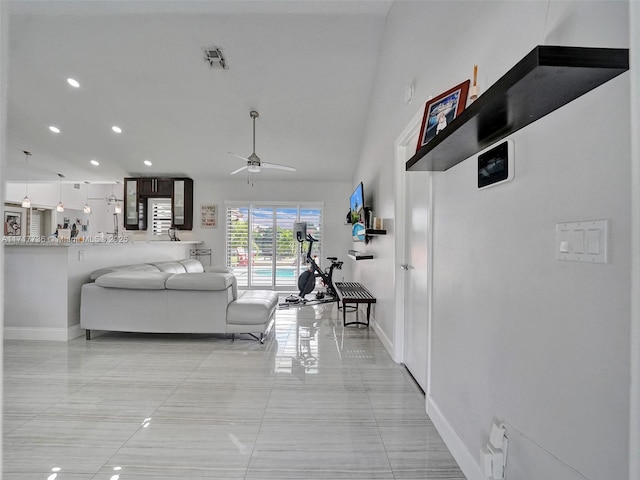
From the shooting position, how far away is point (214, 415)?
215 centimetres

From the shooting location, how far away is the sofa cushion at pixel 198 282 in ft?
11.8

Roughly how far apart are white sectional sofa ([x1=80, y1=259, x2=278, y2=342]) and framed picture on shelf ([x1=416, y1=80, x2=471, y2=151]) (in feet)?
8.37

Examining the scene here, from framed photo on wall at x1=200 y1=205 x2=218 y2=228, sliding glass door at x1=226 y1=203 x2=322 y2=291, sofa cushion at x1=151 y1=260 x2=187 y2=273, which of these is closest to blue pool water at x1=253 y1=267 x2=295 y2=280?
sliding glass door at x1=226 y1=203 x2=322 y2=291

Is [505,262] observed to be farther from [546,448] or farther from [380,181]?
[380,181]

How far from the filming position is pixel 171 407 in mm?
2250

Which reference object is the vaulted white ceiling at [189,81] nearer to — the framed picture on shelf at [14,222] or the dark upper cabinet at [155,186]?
the dark upper cabinet at [155,186]

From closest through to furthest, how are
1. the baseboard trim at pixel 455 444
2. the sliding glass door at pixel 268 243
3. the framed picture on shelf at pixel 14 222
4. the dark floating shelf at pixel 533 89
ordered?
the dark floating shelf at pixel 533 89 → the baseboard trim at pixel 455 444 → the sliding glass door at pixel 268 243 → the framed picture on shelf at pixel 14 222

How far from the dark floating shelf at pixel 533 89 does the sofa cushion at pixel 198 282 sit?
9.20 ft

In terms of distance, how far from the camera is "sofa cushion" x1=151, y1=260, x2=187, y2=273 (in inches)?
194

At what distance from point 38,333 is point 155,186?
172 inches

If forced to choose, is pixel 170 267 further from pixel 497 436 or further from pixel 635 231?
pixel 635 231

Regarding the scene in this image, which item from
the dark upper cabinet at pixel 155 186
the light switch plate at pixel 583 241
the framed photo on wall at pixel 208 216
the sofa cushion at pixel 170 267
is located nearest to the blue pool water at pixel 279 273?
the framed photo on wall at pixel 208 216

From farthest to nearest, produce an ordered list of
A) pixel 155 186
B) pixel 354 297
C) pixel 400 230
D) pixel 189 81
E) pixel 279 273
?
pixel 279 273, pixel 155 186, pixel 189 81, pixel 354 297, pixel 400 230

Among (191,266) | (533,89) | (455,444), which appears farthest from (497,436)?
(191,266)
